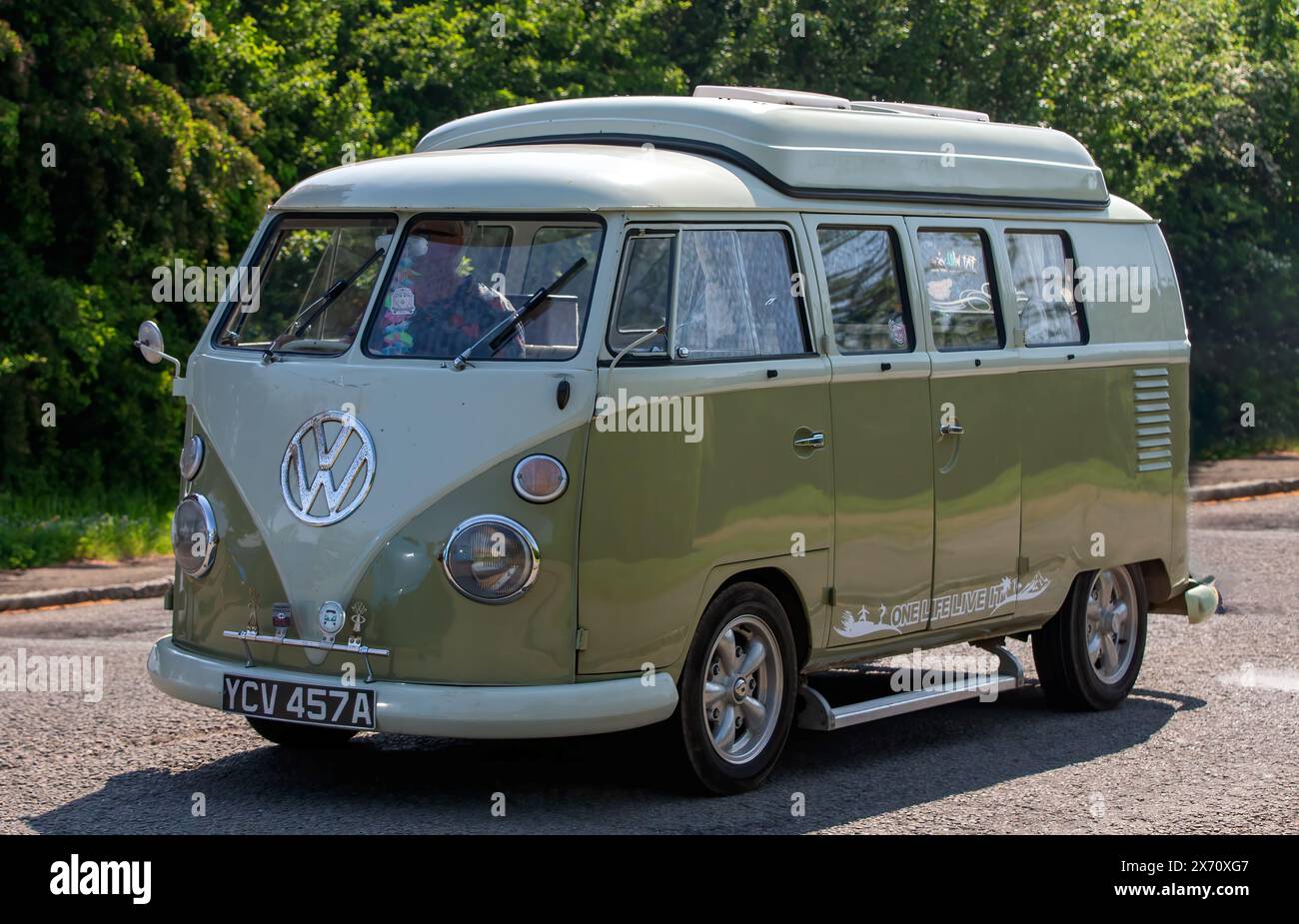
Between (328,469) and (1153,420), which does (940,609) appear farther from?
(328,469)

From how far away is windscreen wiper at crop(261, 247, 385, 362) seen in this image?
760cm

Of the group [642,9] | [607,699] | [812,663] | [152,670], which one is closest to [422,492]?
[607,699]

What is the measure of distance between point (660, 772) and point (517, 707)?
87cm

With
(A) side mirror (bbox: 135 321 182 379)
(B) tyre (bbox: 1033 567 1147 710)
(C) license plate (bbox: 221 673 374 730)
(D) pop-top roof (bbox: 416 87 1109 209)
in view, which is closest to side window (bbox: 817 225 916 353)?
(D) pop-top roof (bbox: 416 87 1109 209)

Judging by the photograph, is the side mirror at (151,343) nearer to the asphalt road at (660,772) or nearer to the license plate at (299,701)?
the license plate at (299,701)

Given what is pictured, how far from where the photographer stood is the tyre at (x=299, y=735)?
8227mm

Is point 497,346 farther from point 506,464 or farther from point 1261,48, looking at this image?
point 1261,48

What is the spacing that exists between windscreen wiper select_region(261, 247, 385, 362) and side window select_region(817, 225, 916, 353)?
1877 millimetres

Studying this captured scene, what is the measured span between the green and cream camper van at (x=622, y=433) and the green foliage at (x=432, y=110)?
6246 millimetres

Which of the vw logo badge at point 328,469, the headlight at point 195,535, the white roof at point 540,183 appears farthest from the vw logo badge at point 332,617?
the white roof at point 540,183

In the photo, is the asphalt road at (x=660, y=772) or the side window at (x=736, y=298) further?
the side window at (x=736, y=298)
